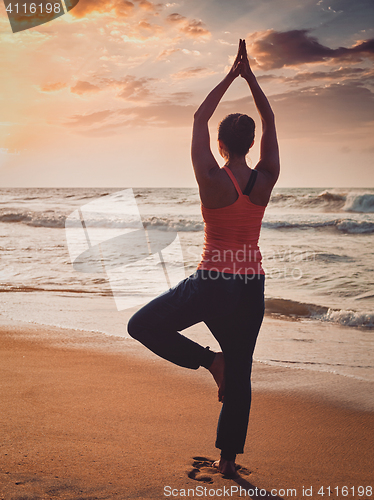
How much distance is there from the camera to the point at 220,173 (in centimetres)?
210

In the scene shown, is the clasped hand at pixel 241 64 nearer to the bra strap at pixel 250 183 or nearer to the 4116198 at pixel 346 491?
the bra strap at pixel 250 183

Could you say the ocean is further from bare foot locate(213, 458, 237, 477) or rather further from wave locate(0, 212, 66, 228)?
wave locate(0, 212, 66, 228)

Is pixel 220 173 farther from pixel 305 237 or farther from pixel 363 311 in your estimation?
pixel 305 237

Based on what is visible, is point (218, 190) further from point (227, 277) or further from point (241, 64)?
point (241, 64)

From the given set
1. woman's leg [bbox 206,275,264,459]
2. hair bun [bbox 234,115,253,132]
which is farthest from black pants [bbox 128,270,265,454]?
hair bun [bbox 234,115,253,132]

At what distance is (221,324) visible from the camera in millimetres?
2207

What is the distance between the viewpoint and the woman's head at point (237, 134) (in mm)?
2184

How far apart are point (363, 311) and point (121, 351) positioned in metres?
4.06

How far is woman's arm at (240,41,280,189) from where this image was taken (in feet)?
7.52

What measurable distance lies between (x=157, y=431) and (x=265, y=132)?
2.01 meters

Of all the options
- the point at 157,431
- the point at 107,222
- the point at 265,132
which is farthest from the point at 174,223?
the point at 265,132

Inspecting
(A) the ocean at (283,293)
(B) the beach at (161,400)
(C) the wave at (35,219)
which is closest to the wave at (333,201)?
(A) the ocean at (283,293)

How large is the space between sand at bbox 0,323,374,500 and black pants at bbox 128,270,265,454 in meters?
0.36

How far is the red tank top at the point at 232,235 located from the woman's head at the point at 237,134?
14 centimetres
